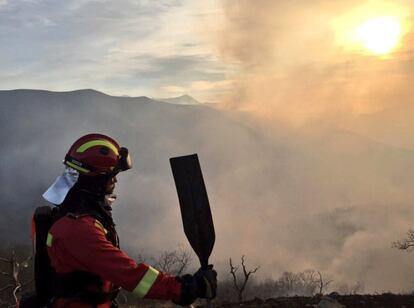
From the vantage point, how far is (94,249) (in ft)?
11.4

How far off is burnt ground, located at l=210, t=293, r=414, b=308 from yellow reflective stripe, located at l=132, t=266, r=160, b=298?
430 inches

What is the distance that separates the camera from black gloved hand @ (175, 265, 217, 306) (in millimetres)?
3664

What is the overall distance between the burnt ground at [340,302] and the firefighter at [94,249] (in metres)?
10.7

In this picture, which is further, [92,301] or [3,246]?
[3,246]

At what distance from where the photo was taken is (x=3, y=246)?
142 meters

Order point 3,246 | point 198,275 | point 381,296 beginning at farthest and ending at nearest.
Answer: point 3,246 < point 381,296 < point 198,275

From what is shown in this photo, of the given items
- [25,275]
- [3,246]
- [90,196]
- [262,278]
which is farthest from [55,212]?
[262,278]

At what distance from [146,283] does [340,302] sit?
38.4 feet

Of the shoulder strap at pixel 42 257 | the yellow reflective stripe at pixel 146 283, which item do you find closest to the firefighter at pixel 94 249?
the yellow reflective stripe at pixel 146 283

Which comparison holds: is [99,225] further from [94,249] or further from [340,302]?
[340,302]

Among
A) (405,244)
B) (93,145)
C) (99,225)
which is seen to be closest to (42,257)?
(99,225)

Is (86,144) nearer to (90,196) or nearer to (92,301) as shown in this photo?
(90,196)

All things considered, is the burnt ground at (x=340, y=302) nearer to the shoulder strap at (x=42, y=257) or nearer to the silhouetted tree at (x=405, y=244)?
the shoulder strap at (x=42, y=257)

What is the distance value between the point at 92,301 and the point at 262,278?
19219 cm
